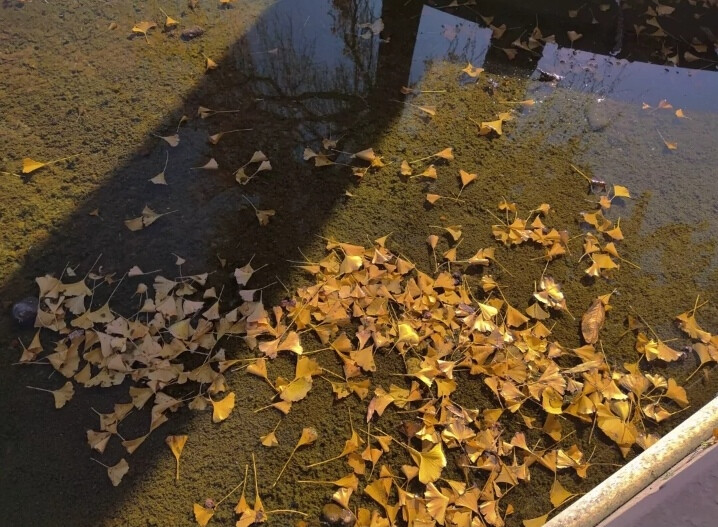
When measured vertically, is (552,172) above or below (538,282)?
above

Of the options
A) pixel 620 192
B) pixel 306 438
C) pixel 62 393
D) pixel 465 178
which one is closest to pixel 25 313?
pixel 62 393

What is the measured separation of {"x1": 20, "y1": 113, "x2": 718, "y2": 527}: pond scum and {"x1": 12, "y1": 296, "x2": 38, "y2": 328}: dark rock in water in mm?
49

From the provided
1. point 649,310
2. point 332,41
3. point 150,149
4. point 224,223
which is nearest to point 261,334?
point 224,223

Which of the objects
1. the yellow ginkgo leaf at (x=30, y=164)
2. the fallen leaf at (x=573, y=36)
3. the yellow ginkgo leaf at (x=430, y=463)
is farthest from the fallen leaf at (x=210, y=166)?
the fallen leaf at (x=573, y=36)

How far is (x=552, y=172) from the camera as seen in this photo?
2.94 m

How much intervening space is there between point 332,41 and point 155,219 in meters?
1.70

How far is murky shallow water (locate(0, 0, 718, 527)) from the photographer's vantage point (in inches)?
80.3

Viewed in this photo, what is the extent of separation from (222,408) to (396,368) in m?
0.73

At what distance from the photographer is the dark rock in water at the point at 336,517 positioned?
6.35 ft

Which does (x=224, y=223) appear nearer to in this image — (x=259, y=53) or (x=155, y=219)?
(x=155, y=219)

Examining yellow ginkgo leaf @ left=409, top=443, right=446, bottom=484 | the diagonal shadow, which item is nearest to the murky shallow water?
the diagonal shadow

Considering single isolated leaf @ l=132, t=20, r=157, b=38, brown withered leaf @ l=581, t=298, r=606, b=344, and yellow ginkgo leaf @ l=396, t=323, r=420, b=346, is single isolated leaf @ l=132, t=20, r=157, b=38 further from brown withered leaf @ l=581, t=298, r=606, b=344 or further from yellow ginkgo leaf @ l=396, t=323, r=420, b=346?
brown withered leaf @ l=581, t=298, r=606, b=344

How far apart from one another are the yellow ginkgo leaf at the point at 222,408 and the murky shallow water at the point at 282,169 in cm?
3

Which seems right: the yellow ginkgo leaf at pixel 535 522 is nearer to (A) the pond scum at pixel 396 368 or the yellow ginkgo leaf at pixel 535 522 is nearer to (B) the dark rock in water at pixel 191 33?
(A) the pond scum at pixel 396 368
